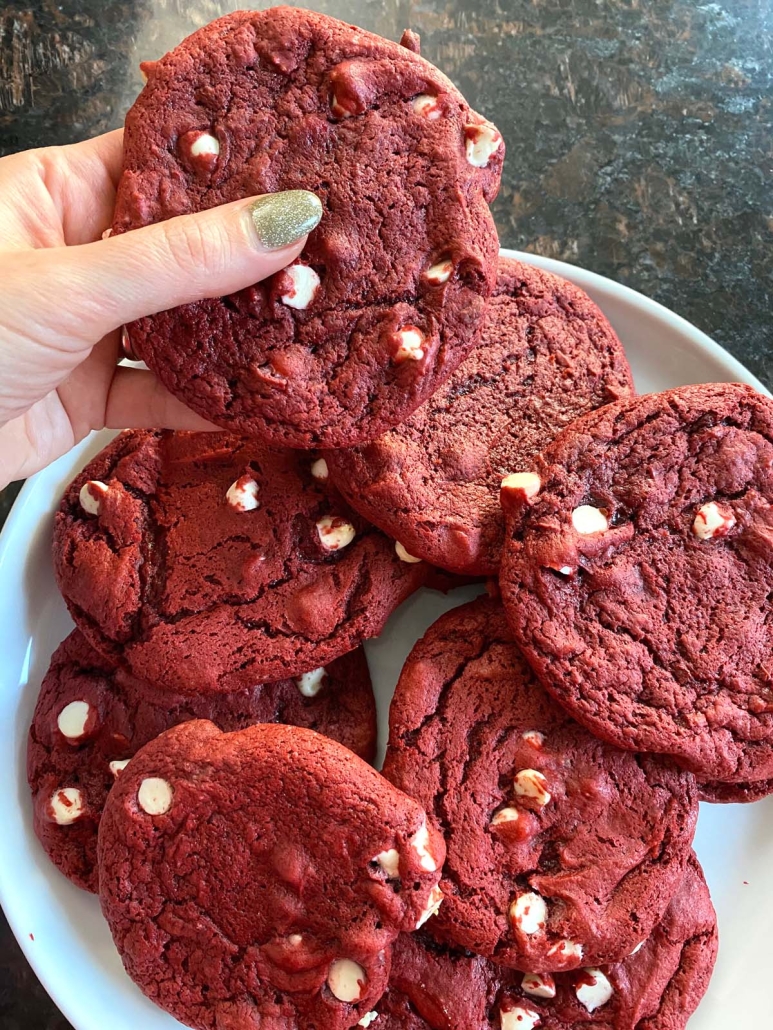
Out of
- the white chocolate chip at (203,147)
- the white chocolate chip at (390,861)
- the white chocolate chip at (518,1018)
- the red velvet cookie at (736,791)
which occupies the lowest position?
the white chocolate chip at (518,1018)

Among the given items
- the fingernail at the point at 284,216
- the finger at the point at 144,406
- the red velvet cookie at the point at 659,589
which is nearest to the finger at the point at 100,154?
the finger at the point at 144,406

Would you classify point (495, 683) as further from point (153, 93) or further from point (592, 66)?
point (592, 66)

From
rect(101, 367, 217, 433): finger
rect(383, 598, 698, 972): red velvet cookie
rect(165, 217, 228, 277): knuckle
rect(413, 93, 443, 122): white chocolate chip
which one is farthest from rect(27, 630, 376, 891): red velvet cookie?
rect(413, 93, 443, 122): white chocolate chip

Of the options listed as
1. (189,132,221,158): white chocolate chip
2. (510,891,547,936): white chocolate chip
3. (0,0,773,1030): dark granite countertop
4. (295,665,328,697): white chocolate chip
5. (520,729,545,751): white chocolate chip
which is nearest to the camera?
(189,132,221,158): white chocolate chip

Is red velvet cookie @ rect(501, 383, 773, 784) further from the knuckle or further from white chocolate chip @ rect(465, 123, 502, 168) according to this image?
the knuckle

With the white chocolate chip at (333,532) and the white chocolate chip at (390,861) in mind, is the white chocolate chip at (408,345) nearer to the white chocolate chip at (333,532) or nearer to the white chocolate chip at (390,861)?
the white chocolate chip at (333,532)

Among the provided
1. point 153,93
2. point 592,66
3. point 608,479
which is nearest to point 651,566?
point 608,479

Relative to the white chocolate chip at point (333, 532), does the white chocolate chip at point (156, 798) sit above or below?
below
